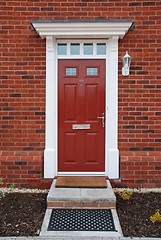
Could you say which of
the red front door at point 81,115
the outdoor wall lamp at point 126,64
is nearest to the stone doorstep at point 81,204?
the red front door at point 81,115

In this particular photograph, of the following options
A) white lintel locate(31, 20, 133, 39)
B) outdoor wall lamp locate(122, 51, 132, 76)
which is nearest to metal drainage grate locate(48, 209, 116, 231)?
outdoor wall lamp locate(122, 51, 132, 76)

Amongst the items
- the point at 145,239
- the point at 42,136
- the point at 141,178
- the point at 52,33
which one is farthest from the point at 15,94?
the point at 145,239

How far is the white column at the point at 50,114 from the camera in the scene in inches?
197

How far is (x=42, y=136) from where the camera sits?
16.7ft

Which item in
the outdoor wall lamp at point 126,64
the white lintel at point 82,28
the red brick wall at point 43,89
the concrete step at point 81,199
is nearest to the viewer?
the concrete step at point 81,199

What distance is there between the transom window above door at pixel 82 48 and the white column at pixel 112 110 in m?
0.17

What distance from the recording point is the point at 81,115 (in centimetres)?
516

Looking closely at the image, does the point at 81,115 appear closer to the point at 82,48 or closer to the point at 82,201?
the point at 82,48

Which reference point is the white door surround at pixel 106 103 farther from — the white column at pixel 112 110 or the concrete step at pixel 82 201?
the concrete step at pixel 82 201

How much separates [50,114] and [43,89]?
0.51 metres

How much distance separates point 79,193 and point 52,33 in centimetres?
294

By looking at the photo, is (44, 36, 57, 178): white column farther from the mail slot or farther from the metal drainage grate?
the metal drainage grate

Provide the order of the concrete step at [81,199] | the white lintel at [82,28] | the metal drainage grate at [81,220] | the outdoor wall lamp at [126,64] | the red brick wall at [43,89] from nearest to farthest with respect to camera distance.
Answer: the metal drainage grate at [81,220] → the concrete step at [81,199] → the white lintel at [82,28] → the outdoor wall lamp at [126,64] → the red brick wall at [43,89]

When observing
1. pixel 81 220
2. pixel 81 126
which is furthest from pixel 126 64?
pixel 81 220
